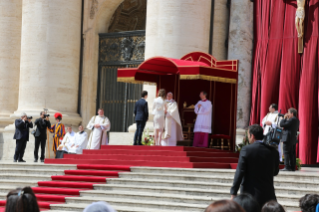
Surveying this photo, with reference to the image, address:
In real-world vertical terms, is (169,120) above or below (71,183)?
above

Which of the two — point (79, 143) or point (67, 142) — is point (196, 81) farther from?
point (67, 142)

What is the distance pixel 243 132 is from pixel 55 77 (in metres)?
6.33

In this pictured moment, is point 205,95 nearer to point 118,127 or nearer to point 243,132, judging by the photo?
point 243,132

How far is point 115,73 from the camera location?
66.6 feet

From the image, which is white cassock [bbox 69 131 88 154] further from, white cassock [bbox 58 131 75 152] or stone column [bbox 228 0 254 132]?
stone column [bbox 228 0 254 132]

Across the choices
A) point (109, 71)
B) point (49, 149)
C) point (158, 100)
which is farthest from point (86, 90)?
point (158, 100)

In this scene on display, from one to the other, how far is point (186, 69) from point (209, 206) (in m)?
11.3

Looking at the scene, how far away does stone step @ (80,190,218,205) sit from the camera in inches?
395

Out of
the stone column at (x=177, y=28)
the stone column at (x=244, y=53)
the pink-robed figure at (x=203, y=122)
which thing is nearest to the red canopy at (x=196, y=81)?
the pink-robed figure at (x=203, y=122)

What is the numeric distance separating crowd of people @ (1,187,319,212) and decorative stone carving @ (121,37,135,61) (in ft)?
49.7

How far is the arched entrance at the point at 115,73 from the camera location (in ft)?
64.5

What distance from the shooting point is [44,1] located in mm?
18641

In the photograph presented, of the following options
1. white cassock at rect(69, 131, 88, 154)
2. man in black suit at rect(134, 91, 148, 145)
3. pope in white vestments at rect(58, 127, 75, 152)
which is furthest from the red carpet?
pope in white vestments at rect(58, 127, 75, 152)

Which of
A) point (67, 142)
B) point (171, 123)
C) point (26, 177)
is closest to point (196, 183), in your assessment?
point (171, 123)
